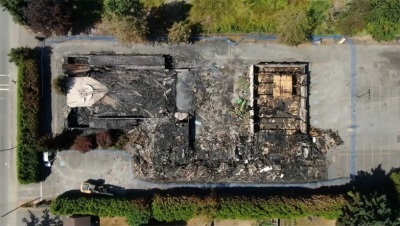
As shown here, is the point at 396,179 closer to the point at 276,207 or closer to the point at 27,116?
the point at 276,207

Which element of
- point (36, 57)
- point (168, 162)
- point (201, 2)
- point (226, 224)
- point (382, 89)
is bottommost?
point (226, 224)

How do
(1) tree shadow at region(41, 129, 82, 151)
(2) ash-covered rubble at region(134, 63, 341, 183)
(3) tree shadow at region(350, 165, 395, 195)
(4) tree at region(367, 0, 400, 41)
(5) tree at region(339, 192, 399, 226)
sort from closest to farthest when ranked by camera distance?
(5) tree at region(339, 192, 399, 226) < (4) tree at region(367, 0, 400, 41) < (1) tree shadow at region(41, 129, 82, 151) < (2) ash-covered rubble at region(134, 63, 341, 183) < (3) tree shadow at region(350, 165, 395, 195)

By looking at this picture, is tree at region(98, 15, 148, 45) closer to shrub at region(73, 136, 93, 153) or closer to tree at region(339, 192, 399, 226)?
shrub at region(73, 136, 93, 153)

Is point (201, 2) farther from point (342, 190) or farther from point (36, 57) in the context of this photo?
point (342, 190)

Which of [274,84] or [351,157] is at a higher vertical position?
[274,84]

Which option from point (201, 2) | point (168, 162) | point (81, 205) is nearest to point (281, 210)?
point (168, 162)

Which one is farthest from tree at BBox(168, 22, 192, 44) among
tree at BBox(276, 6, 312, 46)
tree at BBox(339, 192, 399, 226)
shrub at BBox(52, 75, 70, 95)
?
tree at BBox(339, 192, 399, 226)

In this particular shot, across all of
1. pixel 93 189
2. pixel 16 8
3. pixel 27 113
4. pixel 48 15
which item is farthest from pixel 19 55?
pixel 93 189
